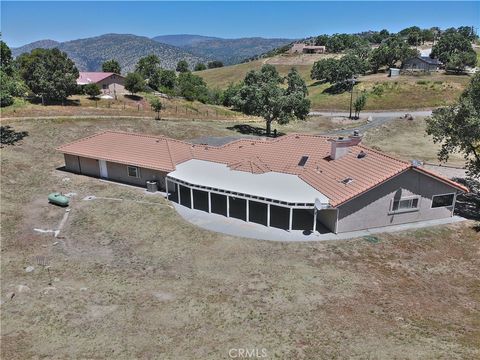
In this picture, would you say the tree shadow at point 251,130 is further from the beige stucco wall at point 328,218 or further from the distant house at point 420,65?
the distant house at point 420,65

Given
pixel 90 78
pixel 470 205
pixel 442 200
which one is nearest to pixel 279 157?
pixel 442 200

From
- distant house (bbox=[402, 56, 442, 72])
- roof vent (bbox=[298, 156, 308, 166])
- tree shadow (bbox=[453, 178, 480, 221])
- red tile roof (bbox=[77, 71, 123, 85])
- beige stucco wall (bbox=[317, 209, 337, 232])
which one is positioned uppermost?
distant house (bbox=[402, 56, 442, 72])

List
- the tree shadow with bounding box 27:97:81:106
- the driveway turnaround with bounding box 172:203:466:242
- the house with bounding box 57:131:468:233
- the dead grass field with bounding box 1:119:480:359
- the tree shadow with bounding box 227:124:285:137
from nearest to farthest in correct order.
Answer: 1. the dead grass field with bounding box 1:119:480:359
2. the driveway turnaround with bounding box 172:203:466:242
3. the house with bounding box 57:131:468:233
4. the tree shadow with bounding box 227:124:285:137
5. the tree shadow with bounding box 27:97:81:106

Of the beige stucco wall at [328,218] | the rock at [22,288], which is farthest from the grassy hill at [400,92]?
the rock at [22,288]

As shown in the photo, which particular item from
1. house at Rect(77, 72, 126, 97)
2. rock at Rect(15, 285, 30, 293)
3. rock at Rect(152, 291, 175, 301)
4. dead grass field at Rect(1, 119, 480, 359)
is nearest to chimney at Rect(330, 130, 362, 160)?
dead grass field at Rect(1, 119, 480, 359)

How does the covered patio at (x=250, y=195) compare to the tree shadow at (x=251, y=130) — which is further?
the tree shadow at (x=251, y=130)

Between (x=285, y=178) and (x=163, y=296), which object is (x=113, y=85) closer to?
(x=285, y=178)

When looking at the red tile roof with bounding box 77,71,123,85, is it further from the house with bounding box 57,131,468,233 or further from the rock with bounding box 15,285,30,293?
the rock with bounding box 15,285,30,293
